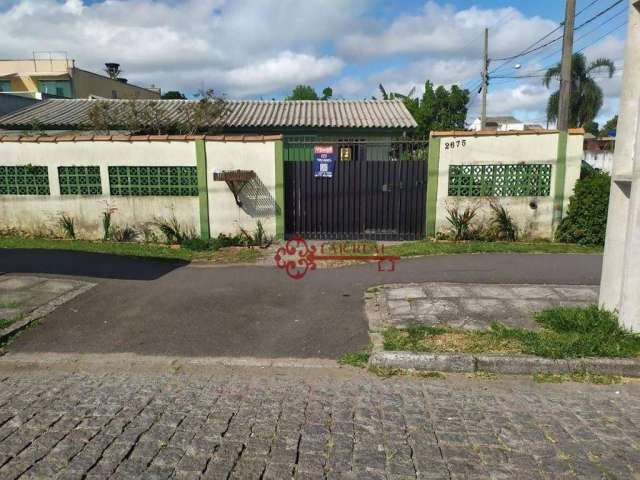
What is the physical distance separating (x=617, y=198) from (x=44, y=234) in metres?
10.8

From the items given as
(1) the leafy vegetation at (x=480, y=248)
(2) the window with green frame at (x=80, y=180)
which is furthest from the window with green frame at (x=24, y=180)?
(1) the leafy vegetation at (x=480, y=248)

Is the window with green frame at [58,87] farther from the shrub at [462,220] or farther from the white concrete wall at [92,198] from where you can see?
the shrub at [462,220]

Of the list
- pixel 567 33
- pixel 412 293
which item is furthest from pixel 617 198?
pixel 567 33

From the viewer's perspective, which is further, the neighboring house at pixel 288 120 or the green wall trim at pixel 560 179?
the neighboring house at pixel 288 120

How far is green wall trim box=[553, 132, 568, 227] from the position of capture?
9.29 m

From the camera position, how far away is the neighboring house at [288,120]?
15656 millimetres

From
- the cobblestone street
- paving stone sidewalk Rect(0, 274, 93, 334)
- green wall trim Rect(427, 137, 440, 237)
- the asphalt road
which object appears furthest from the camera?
green wall trim Rect(427, 137, 440, 237)

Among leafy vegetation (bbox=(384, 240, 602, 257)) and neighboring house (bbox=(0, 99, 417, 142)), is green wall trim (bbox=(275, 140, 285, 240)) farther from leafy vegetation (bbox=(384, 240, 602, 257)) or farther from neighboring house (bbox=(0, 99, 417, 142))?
neighboring house (bbox=(0, 99, 417, 142))

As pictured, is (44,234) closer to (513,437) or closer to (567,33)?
(513,437)

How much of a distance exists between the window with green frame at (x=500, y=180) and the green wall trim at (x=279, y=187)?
3566mm

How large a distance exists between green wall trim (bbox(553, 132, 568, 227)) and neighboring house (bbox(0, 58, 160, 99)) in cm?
2800

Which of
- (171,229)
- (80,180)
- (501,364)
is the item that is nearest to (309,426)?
(501,364)

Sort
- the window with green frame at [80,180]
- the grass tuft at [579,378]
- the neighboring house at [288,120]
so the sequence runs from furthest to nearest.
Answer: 1. the neighboring house at [288,120]
2. the window with green frame at [80,180]
3. the grass tuft at [579,378]

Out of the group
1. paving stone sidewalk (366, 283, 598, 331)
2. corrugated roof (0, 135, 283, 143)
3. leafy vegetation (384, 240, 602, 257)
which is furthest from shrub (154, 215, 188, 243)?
paving stone sidewalk (366, 283, 598, 331)
